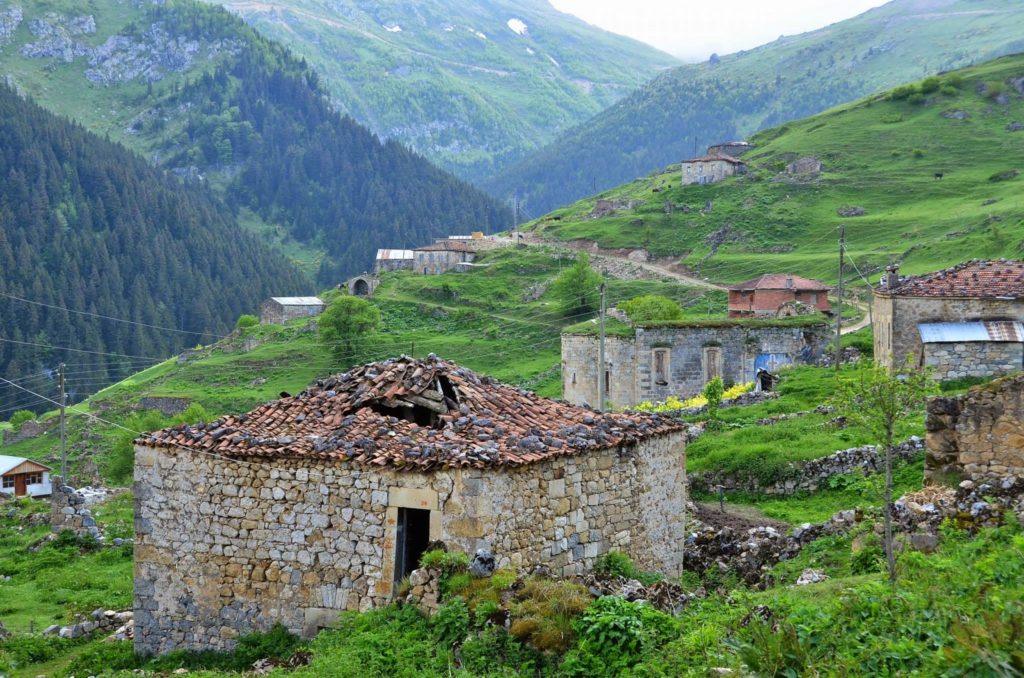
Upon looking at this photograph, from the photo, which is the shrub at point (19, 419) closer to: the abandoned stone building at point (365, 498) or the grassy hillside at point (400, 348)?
the grassy hillside at point (400, 348)

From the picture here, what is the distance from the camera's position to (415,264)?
116250 mm

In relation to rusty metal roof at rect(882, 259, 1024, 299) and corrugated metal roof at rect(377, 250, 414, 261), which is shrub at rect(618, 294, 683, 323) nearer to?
rusty metal roof at rect(882, 259, 1024, 299)

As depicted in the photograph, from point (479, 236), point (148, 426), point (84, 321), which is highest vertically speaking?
point (479, 236)

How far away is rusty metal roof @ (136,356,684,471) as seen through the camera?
471 inches

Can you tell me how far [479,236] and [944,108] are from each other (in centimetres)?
5418

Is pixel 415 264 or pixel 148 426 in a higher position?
pixel 415 264

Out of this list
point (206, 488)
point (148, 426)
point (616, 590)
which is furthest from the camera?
point (148, 426)

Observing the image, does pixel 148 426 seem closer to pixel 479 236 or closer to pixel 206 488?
pixel 206 488

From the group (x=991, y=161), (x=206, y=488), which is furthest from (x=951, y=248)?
(x=206, y=488)

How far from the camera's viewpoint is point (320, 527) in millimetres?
12188

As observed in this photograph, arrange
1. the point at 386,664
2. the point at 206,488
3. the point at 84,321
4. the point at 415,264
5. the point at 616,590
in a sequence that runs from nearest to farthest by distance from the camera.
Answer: the point at 386,664
the point at 616,590
the point at 206,488
the point at 415,264
the point at 84,321

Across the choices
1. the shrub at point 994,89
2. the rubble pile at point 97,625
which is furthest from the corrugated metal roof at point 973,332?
the shrub at point 994,89

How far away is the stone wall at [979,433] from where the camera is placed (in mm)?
14781

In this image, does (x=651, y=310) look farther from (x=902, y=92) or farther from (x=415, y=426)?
(x=902, y=92)
